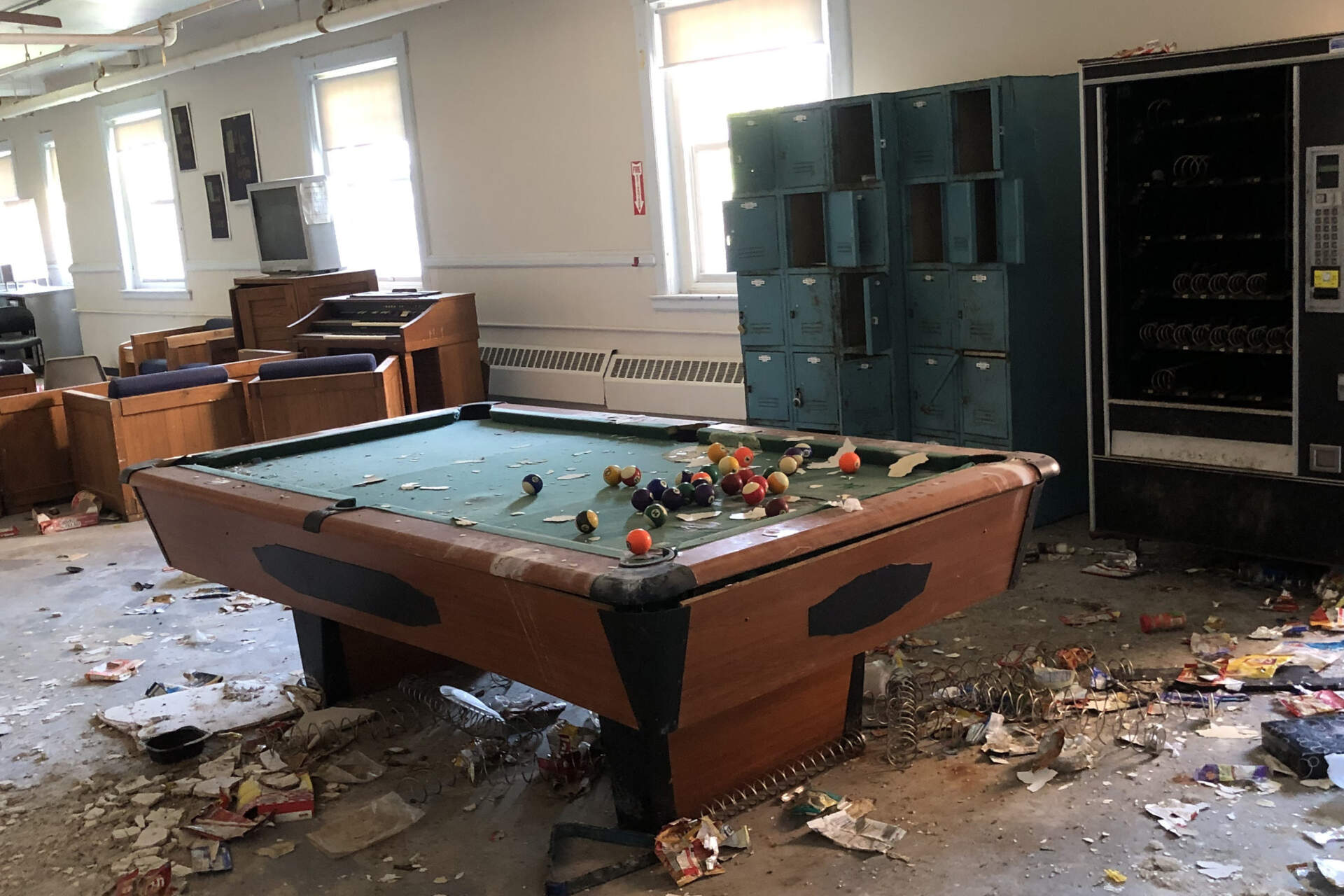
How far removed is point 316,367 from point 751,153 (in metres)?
2.93

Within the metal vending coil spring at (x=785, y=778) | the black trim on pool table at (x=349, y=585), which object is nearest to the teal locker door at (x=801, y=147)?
the metal vending coil spring at (x=785, y=778)

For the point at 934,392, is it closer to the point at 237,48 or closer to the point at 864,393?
the point at 864,393

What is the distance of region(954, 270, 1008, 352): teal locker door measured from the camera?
508cm

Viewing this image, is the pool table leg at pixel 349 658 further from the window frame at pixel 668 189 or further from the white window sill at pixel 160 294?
the white window sill at pixel 160 294

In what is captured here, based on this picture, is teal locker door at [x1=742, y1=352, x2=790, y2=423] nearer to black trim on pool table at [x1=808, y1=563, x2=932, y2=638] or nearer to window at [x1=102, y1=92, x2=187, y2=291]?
black trim on pool table at [x1=808, y1=563, x2=932, y2=638]

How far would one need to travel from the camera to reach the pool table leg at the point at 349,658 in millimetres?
3785

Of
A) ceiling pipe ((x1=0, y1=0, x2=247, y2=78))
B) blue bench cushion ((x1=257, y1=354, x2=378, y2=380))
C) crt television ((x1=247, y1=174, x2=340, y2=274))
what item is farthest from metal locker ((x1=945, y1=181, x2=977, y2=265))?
ceiling pipe ((x1=0, y1=0, x2=247, y2=78))

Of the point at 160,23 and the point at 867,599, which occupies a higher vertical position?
the point at 160,23

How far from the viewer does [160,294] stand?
13062 millimetres

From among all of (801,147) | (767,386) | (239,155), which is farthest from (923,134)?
(239,155)

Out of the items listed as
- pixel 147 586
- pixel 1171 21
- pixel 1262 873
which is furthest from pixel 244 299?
pixel 1262 873

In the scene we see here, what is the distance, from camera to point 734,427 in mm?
3768

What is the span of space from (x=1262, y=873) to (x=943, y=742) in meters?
0.89

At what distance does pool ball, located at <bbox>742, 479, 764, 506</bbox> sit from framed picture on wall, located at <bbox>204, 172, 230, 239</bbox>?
32.7 feet
